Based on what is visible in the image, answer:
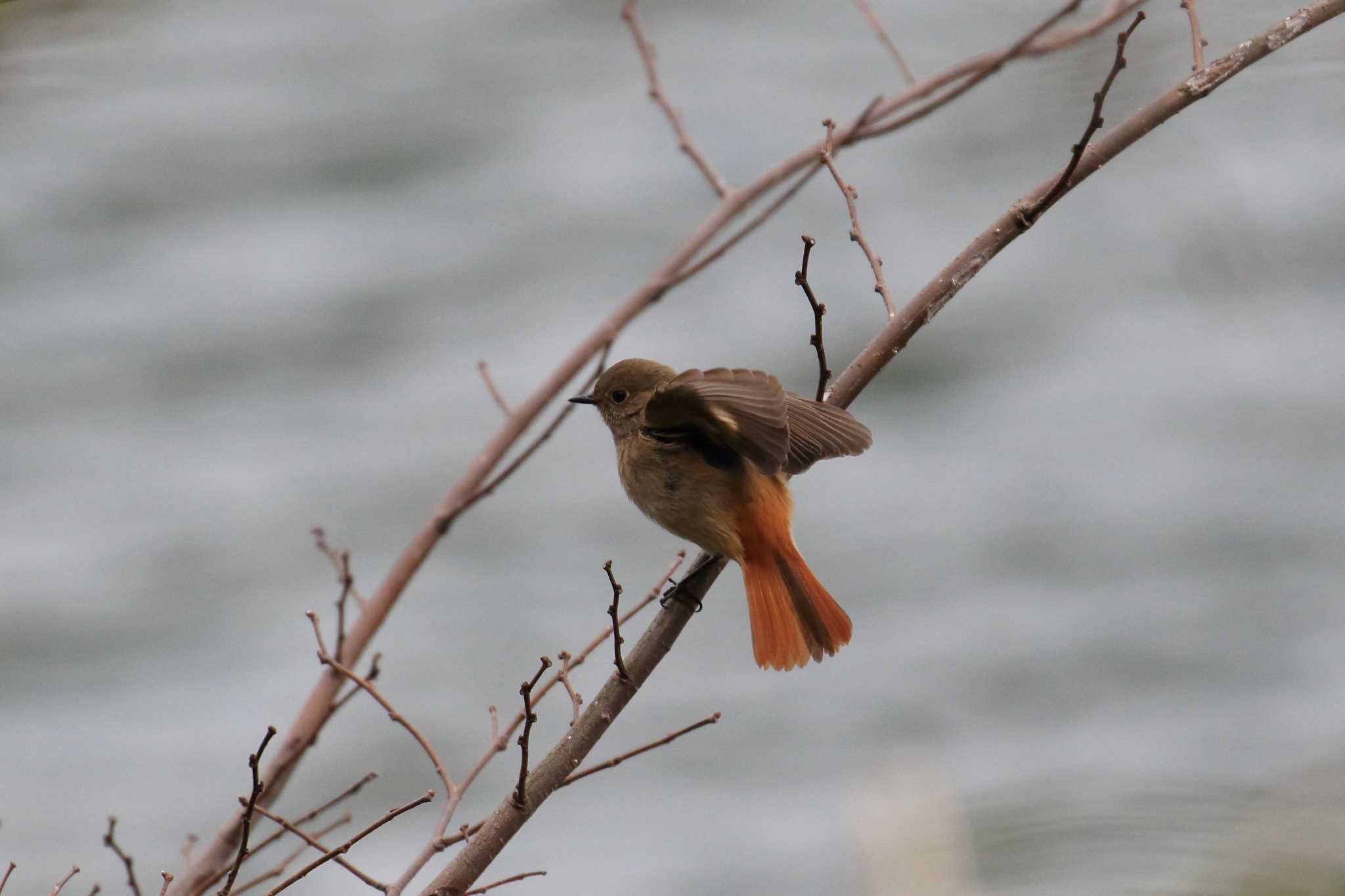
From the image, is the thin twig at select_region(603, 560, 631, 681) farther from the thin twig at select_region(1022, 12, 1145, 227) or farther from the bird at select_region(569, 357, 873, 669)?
the thin twig at select_region(1022, 12, 1145, 227)

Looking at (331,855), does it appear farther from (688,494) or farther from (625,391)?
(625,391)

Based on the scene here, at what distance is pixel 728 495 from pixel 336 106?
613 cm

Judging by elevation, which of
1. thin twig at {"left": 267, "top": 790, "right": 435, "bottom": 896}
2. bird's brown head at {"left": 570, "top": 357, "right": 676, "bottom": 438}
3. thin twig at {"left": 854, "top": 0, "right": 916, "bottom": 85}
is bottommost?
thin twig at {"left": 267, "top": 790, "right": 435, "bottom": 896}

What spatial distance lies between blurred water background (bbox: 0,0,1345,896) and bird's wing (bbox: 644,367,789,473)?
181 centimetres

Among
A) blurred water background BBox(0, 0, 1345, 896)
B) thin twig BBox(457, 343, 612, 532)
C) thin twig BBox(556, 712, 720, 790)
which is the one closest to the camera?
thin twig BBox(556, 712, 720, 790)

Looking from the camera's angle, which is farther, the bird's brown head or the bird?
the bird's brown head

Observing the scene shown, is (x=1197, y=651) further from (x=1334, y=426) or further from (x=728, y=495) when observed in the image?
(x=728, y=495)

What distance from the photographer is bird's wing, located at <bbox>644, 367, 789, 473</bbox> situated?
111 inches

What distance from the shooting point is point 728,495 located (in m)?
3.45

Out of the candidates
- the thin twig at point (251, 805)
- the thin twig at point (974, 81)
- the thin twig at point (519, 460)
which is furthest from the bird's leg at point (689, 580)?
the thin twig at point (974, 81)

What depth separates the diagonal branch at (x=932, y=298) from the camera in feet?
7.51

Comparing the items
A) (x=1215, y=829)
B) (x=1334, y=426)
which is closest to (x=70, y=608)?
(x=1334, y=426)

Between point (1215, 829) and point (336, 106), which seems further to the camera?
point (336, 106)

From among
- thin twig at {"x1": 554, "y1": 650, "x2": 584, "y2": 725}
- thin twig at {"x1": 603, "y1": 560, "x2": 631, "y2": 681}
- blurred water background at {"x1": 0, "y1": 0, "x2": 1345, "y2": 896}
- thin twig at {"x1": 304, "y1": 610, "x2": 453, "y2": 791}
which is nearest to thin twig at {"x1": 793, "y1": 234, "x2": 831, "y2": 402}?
thin twig at {"x1": 603, "y1": 560, "x2": 631, "y2": 681}
